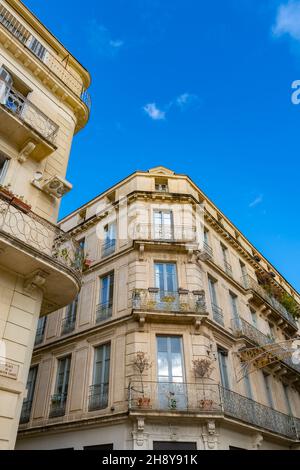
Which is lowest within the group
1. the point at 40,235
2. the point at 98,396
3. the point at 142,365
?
the point at 98,396

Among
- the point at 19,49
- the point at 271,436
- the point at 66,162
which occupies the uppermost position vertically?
the point at 19,49

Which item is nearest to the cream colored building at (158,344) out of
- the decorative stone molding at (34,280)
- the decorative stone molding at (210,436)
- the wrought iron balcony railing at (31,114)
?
the decorative stone molding at (210,436)

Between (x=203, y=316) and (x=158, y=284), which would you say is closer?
(x=203, y=316)

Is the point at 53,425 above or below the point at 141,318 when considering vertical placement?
below

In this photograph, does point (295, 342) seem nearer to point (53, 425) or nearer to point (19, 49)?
point (53, 425)

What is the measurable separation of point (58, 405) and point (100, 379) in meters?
2.19

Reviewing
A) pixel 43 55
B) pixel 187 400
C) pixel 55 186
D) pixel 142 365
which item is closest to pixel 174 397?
pixel 187 400

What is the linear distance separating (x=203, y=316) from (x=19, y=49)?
422 inches

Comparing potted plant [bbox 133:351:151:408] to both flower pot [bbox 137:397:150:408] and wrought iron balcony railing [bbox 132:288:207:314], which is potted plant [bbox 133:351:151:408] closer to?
flower pot [bbox 137:397:150:408]

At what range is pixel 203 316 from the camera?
44.6ft

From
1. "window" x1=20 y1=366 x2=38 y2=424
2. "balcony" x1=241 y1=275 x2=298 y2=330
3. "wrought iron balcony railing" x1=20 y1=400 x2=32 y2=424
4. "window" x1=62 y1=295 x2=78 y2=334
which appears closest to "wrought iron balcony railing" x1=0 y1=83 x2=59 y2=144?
"window" x1=62 y1=295 x2=78 y2=334

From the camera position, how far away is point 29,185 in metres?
8.99

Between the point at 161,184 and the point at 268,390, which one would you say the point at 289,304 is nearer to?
the point at 268,390
